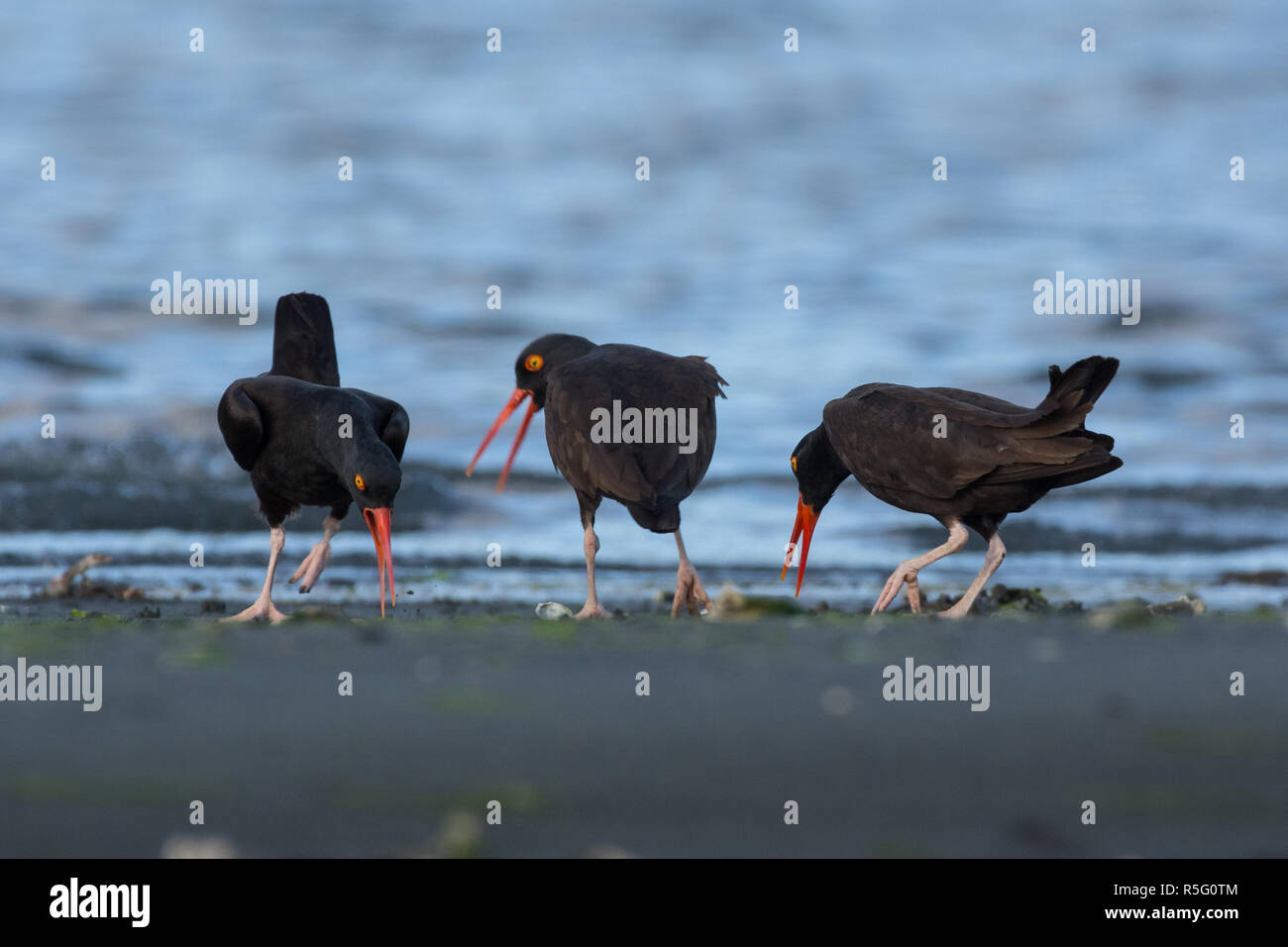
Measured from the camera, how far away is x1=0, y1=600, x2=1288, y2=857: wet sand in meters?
3.47

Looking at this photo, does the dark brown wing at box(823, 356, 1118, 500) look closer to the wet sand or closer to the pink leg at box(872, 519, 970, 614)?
the pink leg at box(872, 519, 970, 614)

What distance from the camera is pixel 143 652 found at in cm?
528

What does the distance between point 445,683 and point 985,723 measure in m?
1.67

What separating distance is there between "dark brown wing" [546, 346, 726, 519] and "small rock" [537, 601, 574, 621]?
584mm

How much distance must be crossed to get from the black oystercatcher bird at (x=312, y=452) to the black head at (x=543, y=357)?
112cm

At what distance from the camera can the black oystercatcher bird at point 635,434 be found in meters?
6.99

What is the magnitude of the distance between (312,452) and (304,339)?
5.07 feet

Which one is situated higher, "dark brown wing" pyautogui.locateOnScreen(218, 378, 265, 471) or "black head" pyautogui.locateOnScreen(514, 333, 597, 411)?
"black head" pyautogui.locateOnScreen(514, 333, 597, 411)

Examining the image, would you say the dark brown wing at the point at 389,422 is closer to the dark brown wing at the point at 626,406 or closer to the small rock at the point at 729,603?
the dark brown wing at the point at 626,406

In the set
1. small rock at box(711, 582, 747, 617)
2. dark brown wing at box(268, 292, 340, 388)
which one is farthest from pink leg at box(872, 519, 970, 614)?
dark brown wing at box(268, 292, 340, 388)

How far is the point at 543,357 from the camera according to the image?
880cm

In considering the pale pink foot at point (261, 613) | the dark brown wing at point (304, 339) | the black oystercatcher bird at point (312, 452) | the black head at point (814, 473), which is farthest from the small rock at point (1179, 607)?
the dark brown wing at point (304, 339)

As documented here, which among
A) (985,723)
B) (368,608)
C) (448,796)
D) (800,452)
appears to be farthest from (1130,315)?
(448,796)
